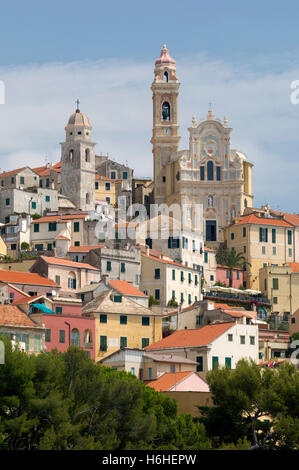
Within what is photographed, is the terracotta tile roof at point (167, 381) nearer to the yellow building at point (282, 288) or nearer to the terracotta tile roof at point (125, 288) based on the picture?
the terracotta tile roof at point (125, 288)

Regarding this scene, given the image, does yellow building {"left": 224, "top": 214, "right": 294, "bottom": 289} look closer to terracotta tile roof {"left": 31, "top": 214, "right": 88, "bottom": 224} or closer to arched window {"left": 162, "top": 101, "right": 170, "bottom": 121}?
terracotta tile roof {"left": 31, "top": 214, "right": 88, "bottom": 224}

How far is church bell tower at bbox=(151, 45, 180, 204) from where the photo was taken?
146 meters

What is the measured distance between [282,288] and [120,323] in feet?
101

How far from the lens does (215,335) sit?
96.5 meters

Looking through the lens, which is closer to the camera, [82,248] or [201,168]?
[82,248]

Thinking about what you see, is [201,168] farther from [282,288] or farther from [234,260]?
[282,288]

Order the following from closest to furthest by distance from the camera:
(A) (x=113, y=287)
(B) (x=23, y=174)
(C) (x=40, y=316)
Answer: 1. (C) (x=40, y=316)
2. (A) (x=113, y=287)
3. (B) (x=23, y=174)

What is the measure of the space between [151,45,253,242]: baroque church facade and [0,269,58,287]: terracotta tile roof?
118 ft

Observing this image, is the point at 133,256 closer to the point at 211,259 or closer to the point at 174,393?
the point at 211,259

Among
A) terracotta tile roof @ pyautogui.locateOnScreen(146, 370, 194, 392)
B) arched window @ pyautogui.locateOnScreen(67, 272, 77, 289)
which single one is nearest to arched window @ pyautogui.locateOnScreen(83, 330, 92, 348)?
terracotta tile roof @ pyautogui.locateOnScreen(146, 370, 194, 392)

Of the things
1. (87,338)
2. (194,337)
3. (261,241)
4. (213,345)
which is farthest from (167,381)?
(261,241)

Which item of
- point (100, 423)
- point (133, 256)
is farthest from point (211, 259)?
point (100, 423)

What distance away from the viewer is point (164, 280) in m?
114

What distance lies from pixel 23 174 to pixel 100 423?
71.7 metres
